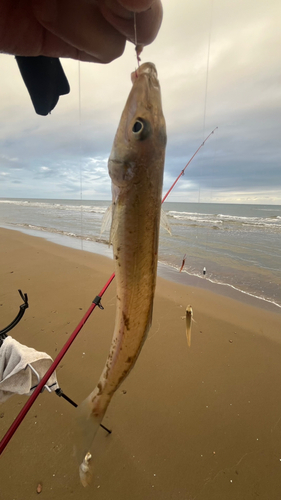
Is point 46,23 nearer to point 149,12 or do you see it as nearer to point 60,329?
point 149,12

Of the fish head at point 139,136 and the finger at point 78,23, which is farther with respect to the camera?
the finger at point 78,23

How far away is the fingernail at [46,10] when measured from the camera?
1681mm

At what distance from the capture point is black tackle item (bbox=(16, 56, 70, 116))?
2.49 m

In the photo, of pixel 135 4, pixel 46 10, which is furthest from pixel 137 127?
pixel 46 10

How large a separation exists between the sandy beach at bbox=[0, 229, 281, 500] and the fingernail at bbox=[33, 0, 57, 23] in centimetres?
352

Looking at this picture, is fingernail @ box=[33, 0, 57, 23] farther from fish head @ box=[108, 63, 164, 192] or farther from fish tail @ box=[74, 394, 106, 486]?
fish tail @ box=[74, 394, 106, 486]

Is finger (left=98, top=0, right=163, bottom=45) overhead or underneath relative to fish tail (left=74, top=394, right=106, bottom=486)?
overhead

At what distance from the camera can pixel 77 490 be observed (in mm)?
2199

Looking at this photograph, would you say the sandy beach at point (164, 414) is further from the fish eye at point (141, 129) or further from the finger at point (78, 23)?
the finger at point (78, 23)

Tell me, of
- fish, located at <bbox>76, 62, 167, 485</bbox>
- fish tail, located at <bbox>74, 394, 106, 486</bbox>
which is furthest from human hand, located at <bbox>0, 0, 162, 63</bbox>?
fish tail, located at <bbox>74, 394, 106, 486</bbox>

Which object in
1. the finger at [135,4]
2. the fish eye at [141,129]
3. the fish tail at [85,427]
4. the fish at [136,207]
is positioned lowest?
the fish tail at [85,427]

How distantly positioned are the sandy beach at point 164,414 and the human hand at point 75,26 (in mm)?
3382

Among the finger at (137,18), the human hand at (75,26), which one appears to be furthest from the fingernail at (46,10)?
the finger at (137,18)

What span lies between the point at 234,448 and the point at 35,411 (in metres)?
2.36
